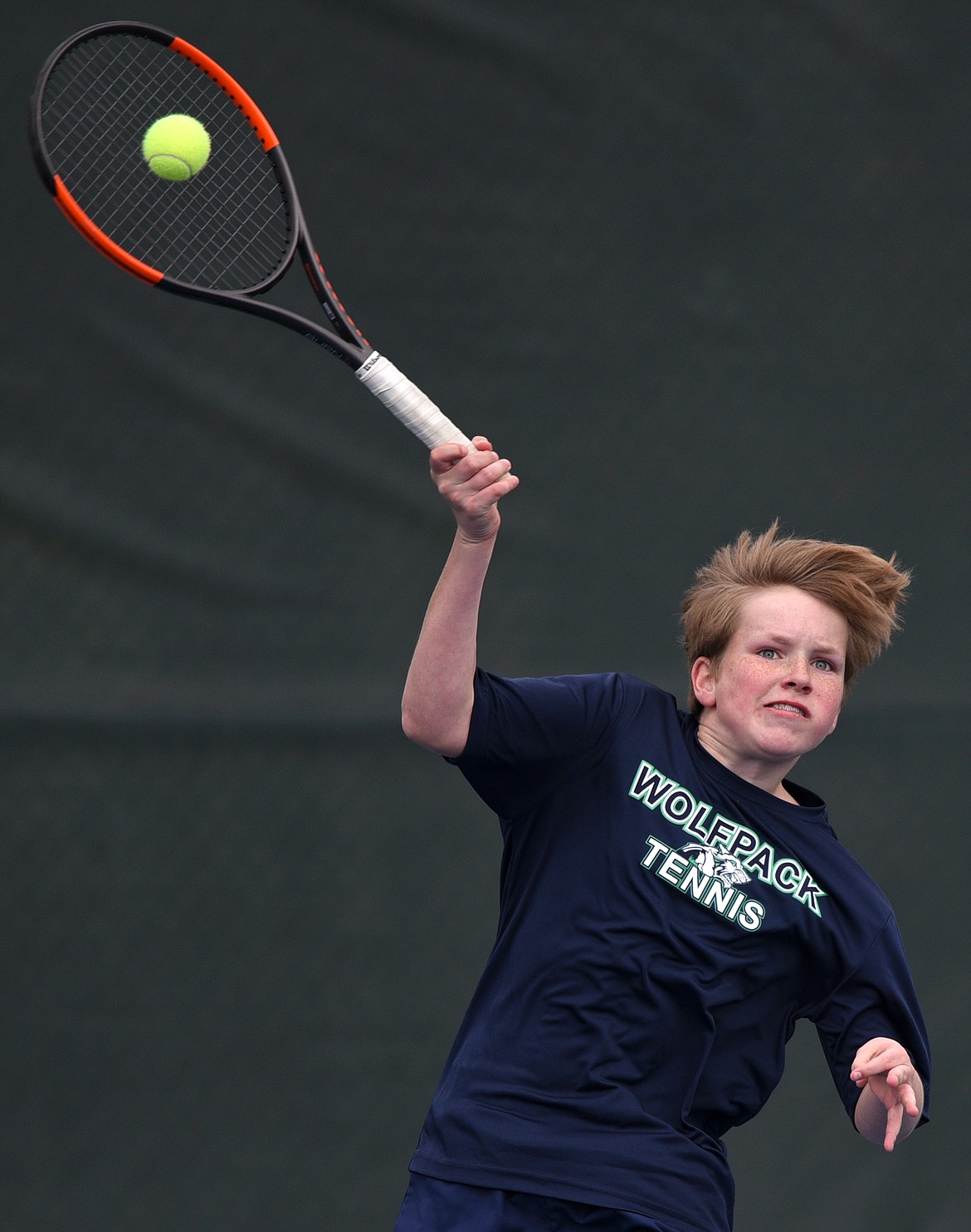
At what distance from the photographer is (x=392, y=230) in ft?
7.97

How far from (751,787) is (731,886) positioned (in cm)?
14

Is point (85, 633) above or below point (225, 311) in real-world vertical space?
below

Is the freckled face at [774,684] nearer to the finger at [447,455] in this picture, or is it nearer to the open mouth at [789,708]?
the open mouth at [789,708]

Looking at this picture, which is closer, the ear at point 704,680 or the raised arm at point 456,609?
the raised arm at point 456,609

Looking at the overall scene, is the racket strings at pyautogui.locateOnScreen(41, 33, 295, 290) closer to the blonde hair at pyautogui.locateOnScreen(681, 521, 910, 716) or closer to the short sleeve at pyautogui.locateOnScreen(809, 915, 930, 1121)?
the blonde hair at pyautogui.locateOnScreen(681, 521, 910, 716)

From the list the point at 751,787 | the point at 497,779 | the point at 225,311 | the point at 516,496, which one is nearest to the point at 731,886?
the point at 751,787

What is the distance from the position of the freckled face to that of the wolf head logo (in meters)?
0.14

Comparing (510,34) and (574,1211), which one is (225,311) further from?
(574,1211)

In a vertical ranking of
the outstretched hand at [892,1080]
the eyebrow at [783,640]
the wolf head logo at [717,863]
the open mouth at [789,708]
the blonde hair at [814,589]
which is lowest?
the outstretched hand at [892,1080]

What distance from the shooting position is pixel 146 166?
205 cm

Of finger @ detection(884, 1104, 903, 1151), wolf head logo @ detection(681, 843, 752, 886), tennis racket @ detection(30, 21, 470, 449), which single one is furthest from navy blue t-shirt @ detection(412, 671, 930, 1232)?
tennis racket @ detection(30, 21, 470, 449)

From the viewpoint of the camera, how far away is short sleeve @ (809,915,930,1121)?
5.41 feet

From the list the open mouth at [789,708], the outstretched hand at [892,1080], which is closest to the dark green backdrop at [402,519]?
the open mouth at [789,708]

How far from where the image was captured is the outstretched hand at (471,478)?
135 cm
